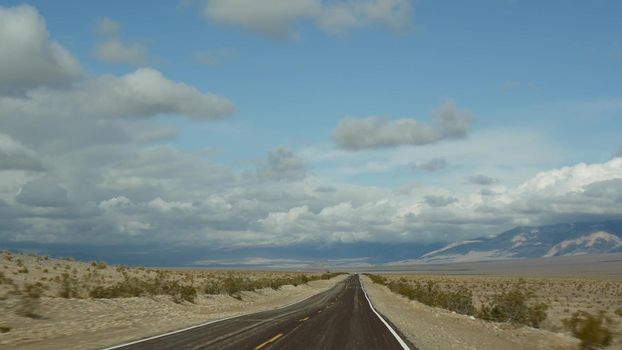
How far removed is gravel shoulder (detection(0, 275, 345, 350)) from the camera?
61.4 ft

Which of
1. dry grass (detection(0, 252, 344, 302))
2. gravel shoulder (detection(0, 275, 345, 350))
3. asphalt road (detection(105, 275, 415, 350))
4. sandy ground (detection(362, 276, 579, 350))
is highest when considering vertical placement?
dry grass (detection(0, 252, 344, 302))

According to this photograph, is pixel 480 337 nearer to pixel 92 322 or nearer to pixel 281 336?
pixel 281 336

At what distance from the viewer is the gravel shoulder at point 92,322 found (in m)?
18.7

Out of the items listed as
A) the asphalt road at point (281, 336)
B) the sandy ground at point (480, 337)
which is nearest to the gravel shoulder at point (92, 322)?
the asphalt road at point (281, 336)

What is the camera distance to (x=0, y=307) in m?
22.6

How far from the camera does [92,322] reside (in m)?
24.4

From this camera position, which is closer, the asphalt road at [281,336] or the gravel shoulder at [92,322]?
the asphalt road at [281,336]

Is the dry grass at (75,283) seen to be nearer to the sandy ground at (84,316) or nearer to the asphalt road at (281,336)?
the sandy ground at (84,316)

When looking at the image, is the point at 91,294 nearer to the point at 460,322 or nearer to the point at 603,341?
the point at 460,322

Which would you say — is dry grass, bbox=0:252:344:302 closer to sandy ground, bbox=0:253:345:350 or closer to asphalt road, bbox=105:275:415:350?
sandy ground, bbox=0:253:345:350

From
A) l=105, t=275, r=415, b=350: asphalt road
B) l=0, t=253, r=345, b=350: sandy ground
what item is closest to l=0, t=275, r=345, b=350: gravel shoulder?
l=0, t=253, r=345, b=350: sandy ground

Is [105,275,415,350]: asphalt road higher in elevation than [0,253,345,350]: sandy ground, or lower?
lower

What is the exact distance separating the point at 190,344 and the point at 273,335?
3.67m

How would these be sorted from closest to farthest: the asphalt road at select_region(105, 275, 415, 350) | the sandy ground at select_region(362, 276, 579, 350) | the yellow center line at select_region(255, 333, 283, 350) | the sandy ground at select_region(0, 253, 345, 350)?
the yellow center line at select_region(255, 333, 283, 350), the asphalt road at select_region(105, 275, 415, 350), the sandy ground at select_region(0, 253, 345, 350), the sandy ground at select_region(362, 276, 579, 350)
